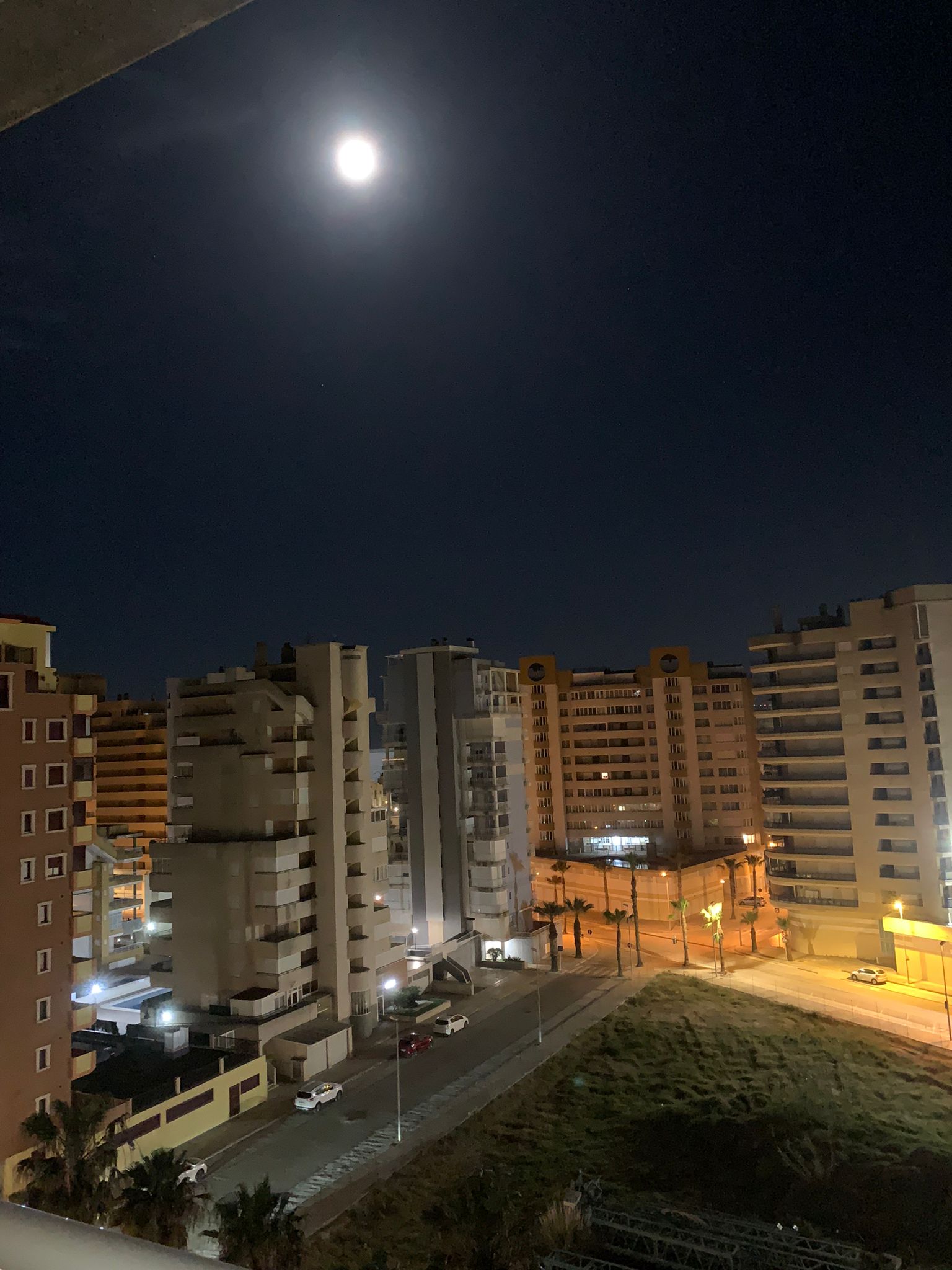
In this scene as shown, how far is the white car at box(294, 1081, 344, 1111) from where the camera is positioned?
77.6 ft

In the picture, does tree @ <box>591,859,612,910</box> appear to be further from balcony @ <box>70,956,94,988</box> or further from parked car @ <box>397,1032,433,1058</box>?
balcony @ <box>70,956,94,988</box>

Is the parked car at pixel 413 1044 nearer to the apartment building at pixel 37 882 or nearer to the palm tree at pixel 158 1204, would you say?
the apartment building at pixel 37 882

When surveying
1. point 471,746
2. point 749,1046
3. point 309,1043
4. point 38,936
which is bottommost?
point 749,1046

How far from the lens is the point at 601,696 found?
66688 mm

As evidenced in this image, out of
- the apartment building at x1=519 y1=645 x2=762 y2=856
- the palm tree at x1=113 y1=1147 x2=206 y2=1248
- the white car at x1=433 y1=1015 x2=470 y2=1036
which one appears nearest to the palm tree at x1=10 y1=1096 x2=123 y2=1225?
the palm tree at x1=113 y1=1147 x2=206 y2=1248

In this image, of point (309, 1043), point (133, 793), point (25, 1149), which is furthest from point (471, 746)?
point (133, 793)

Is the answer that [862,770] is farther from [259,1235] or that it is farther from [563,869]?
[259,1235]

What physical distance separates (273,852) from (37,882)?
9.89 m

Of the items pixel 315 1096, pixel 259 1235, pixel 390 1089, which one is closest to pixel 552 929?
pixel 390 1089

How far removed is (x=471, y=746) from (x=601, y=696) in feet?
85.0

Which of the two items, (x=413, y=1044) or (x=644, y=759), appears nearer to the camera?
(x=413, y=1044)

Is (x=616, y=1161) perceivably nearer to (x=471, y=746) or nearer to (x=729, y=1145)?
(x=729, y=1145)

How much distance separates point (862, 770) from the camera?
42.2 metres

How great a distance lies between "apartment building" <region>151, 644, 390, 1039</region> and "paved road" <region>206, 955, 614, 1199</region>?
335 cm
